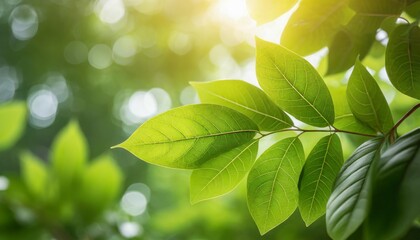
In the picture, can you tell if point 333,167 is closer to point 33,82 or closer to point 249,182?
point 249,182

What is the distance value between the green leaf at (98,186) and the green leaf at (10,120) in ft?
0.54

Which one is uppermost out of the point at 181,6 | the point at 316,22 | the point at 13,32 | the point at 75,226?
the point at 13,32

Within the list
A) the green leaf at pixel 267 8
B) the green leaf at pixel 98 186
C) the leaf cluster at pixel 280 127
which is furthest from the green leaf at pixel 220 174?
the green leaf at pixel 98 186

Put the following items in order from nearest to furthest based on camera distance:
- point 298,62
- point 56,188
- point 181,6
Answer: point 298,62 → point 56,188 → point 181,6

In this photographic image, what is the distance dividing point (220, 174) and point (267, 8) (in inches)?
5.8

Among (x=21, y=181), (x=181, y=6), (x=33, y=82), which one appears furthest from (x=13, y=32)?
(x=21, y=181)

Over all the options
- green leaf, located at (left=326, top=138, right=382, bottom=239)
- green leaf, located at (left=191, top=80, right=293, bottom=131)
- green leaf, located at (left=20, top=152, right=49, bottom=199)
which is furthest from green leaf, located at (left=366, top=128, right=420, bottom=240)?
green leaf, located at (left=20, top=152, right=49, bottom=199)

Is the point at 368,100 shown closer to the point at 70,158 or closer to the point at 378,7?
the point at 378,7

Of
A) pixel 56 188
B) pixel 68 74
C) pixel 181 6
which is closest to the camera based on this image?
pixel 56 188

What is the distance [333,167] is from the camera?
37cm

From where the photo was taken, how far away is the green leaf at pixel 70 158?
982 millimetres

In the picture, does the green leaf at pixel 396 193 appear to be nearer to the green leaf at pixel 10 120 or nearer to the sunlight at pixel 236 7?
the sunlight at pixel 236 7

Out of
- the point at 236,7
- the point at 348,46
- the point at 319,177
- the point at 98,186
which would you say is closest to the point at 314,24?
the point at 348,46

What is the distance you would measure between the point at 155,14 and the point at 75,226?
236 cm
